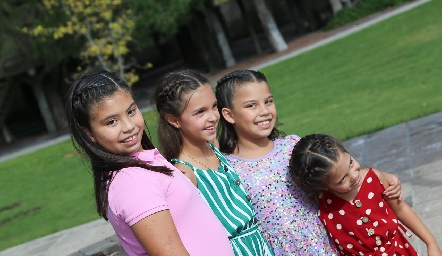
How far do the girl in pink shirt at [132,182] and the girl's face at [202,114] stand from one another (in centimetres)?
49

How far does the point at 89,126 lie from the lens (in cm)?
263

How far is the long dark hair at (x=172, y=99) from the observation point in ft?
10.6

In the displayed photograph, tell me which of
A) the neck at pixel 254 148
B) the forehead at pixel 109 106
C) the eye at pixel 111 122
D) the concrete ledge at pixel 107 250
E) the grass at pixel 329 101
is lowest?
the grass at pixel 329 101

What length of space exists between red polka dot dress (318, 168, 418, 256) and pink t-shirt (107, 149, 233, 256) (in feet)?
2.91

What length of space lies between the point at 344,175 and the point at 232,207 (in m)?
0.51

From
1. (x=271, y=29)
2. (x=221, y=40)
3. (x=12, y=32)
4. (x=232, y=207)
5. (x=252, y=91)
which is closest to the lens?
(x=232, y=207)

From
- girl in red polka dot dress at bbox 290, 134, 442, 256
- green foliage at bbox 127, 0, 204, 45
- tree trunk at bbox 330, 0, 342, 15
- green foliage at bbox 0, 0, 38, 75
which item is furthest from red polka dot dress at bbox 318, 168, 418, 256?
tree trunk at bbox 330, 0, 342, 15

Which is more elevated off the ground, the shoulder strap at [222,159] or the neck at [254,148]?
the shoulder strap at [222,159]

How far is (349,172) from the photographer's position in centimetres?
332

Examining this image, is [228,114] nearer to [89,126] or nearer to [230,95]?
[230,95]

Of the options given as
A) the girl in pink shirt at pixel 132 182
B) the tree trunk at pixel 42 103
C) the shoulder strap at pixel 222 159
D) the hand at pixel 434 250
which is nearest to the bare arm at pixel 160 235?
the girl in pink shirt at pixel 132 182

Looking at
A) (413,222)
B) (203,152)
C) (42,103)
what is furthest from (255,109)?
(42,103)

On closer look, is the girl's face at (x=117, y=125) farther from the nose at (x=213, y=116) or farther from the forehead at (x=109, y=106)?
the nose at (x=213, y=116)

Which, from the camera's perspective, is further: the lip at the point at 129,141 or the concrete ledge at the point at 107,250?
the concrete ledge at the point at 107,250
